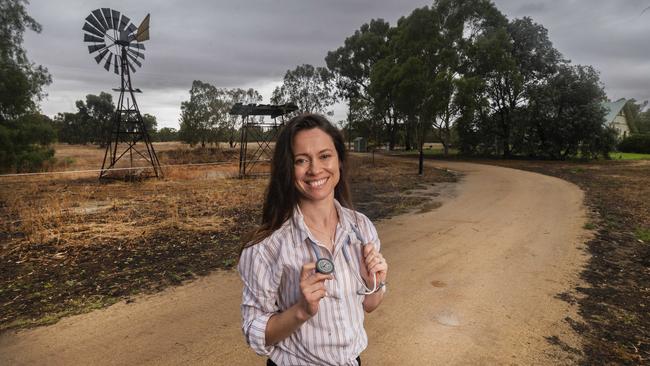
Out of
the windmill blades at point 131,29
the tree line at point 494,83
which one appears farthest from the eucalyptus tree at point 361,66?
the windmill blades at point 131,29

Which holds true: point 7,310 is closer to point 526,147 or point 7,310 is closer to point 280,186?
point 280,186

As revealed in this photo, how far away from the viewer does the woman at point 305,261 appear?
1484 mm

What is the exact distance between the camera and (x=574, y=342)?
12.0 ft

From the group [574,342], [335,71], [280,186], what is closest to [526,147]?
[335,71]

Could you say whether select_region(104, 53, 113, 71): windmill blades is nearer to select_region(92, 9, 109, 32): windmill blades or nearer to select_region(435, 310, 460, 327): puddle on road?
select_region(92, 9, 109, 32): windmill blades

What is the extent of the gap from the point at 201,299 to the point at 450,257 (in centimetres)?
419

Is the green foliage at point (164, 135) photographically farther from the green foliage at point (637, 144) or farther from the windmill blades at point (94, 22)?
the green foliage at point (637, 144)

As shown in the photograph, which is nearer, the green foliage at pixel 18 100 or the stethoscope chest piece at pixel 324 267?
the stethoscope chest piece at pixel 324 267

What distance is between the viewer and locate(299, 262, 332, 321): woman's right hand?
131 cm

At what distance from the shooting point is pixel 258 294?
146cm

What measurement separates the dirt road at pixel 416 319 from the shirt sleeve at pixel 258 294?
2.13 m

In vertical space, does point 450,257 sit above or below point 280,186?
below

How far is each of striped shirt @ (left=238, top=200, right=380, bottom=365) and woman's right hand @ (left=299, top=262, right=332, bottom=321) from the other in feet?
0.68

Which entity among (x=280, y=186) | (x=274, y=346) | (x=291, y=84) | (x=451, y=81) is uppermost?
(x=291, y=84)
